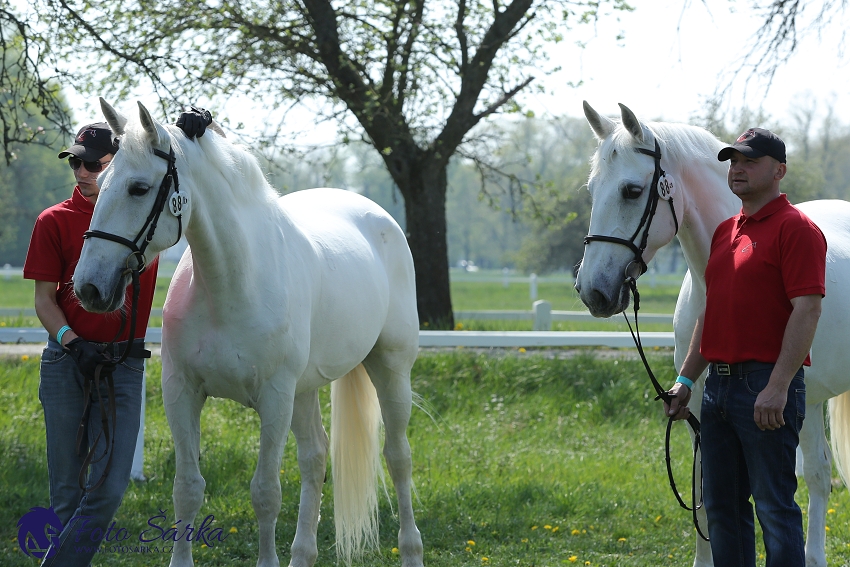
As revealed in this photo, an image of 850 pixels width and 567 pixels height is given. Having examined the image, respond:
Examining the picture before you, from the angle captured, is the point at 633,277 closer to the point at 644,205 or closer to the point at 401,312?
the point at 644,205

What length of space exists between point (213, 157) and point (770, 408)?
2304mm

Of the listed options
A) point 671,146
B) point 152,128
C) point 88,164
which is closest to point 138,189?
point 152,128

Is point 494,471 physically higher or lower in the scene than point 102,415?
lower

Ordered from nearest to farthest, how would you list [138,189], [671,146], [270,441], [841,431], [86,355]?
1. [138,189]
2. [86,355]
3. [671,146]
4. [270,441]
5. [841,431]

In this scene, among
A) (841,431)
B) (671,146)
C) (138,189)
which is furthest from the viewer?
(841,431)

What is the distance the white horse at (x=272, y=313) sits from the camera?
3.01 meters

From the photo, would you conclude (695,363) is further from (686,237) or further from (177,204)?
(177,204)

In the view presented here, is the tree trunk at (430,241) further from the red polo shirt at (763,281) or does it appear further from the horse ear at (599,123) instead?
the red polo shirt at (763,281)

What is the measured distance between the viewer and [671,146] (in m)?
3.44

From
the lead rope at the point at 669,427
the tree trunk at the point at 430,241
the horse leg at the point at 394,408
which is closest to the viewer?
the lead rope at the point at 669,427

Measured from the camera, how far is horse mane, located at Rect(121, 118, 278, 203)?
297 cm

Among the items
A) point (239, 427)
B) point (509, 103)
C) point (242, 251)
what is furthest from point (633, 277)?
point (509, 103)

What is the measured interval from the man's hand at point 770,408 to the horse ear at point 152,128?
2315 mm

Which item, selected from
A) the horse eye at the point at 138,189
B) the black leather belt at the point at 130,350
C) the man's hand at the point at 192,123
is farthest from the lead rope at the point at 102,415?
the man's hand at the point at 192,123
